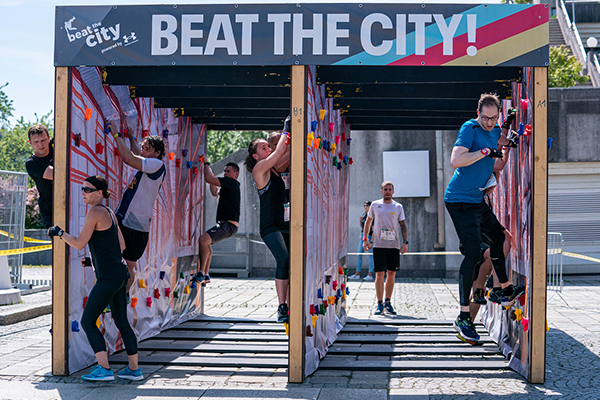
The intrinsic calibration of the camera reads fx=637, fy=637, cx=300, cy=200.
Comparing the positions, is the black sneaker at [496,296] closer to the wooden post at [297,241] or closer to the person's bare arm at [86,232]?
the wooden post at [297,241]

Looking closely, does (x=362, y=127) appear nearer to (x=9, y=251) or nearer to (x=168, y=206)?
(x=168, y=206)

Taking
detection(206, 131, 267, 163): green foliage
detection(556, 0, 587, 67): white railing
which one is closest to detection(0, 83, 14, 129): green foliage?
detection(206, 131, 267, 163): green foliage

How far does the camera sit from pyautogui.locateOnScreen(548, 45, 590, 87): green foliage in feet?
73.4

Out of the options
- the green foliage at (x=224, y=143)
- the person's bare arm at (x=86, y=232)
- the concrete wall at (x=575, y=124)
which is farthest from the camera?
the green foliage at (x=224, y=143)

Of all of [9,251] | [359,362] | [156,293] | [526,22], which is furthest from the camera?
[9,251]

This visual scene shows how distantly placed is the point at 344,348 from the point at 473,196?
2.35 m

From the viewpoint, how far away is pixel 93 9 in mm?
5934

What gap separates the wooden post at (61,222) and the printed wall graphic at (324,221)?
2.24 metres

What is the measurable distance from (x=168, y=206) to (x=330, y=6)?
382 cm

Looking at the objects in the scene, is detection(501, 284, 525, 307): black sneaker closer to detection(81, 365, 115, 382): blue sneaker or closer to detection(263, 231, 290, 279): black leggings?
detection(263, 231, 290, 279): black leggings

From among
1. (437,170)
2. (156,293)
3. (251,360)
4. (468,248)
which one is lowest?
(251,360)

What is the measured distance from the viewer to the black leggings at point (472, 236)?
5832 millimetres

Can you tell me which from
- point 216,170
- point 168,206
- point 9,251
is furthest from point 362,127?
point 216,170

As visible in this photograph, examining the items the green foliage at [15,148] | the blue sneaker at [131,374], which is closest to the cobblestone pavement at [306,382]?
the blue sneaker at [131,374]
